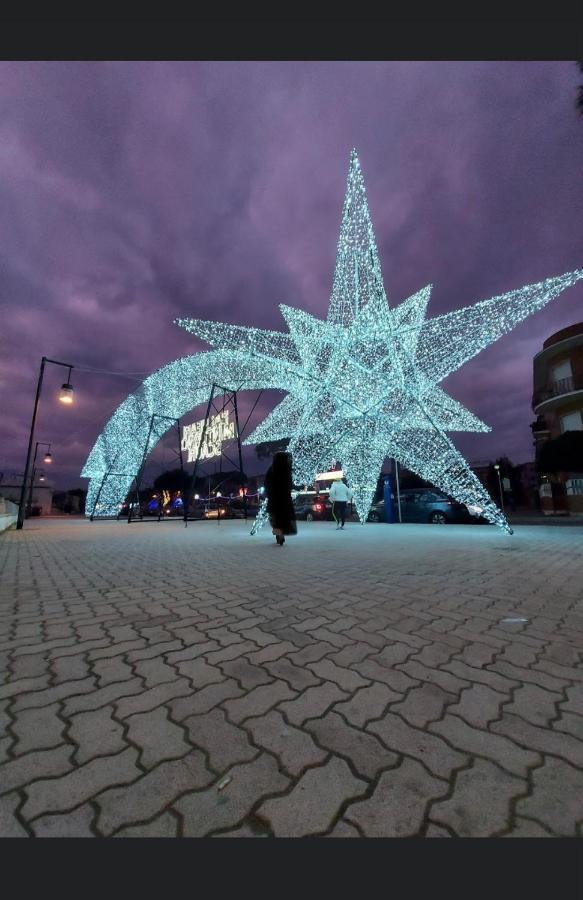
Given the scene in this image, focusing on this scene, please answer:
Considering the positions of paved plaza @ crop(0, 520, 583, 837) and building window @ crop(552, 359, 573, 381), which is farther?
building window @ crop(552, 359, 573, 381)

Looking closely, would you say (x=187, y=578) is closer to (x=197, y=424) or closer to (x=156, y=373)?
(x=156, y=373)

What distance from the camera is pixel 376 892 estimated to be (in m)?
1.06

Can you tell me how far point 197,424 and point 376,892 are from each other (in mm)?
20441

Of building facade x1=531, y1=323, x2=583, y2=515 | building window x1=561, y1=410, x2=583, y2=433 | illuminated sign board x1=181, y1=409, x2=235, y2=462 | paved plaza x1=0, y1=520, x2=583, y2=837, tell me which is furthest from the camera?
building window x1=561, y1=410, x2=583, y2=433

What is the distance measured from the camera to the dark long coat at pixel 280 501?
27.1 feet

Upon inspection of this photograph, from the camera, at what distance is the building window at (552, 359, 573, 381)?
21.8 meters

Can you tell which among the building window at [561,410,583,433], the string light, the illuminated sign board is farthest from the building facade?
the illuminated sign board

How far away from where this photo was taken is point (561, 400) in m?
21.8

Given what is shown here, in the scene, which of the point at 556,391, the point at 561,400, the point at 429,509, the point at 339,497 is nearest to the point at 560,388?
the point at 556,391

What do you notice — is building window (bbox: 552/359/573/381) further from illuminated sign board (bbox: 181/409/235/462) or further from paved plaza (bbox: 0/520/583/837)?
paved plaza (bbox: 0/520/583/837)

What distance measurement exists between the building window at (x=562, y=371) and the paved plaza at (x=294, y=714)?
23.5 meters

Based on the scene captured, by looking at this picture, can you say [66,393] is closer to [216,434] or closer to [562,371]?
[216,434]

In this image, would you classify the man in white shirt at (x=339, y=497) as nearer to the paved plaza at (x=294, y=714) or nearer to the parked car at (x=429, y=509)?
the parked car at (x=429, y=509)

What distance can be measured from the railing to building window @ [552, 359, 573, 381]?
418mm
